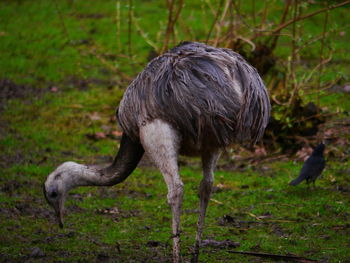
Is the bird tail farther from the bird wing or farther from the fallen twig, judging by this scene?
the fallen twig

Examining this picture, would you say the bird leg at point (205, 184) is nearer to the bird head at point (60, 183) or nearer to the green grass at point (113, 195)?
the green grass at point (113, 195)

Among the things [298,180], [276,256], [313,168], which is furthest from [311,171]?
[276,256]

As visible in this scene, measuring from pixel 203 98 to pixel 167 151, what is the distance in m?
0.51

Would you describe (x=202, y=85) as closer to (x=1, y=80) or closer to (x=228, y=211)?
(x=228, y=211)

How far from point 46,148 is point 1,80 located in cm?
374

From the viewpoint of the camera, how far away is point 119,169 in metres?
6.25

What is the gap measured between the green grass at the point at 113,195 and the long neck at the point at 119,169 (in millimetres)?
701

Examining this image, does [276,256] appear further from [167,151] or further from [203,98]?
[203,98]

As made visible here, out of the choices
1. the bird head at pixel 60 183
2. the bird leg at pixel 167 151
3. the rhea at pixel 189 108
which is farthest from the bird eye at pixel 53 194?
the bird leg at pixel 167 151

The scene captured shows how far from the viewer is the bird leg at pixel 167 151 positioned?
Result: 5547mm

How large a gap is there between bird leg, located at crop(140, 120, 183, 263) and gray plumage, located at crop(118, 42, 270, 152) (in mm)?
72

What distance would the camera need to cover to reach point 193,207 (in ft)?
26.5

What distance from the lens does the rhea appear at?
5.45 metres

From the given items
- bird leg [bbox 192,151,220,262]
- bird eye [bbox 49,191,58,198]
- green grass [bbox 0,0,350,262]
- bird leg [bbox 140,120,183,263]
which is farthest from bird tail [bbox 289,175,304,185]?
bird eye [bbox 49,191,58,198]
